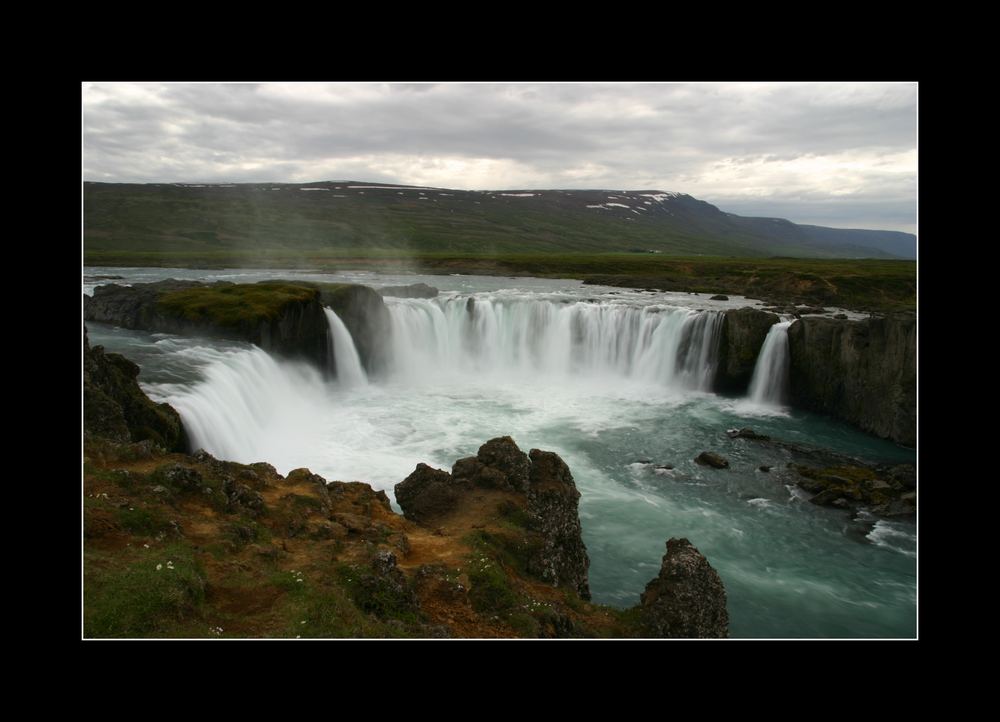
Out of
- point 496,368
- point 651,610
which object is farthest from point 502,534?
point 496,368

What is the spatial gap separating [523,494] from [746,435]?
730 inches

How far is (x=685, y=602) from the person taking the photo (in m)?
11.7

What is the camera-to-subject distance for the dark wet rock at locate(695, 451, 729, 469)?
25625 mm

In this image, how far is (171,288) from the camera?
135 feet

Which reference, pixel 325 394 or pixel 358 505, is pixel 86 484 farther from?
pixel 325 394

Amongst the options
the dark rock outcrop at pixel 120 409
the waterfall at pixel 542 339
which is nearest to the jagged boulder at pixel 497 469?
the dark rock outcrop at pixel 120 409

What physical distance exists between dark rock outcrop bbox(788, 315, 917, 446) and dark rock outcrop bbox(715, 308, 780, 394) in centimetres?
193

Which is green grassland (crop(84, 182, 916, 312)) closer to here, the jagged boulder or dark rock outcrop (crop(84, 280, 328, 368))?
dark rock outcrop (crop(84, 280, 328, 368))

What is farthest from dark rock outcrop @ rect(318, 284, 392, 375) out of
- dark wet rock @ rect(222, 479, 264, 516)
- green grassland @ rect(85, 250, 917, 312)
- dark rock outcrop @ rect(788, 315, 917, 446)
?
green grassland @ rect(85, 250, 917, 312)

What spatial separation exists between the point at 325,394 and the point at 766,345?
26.9 meters

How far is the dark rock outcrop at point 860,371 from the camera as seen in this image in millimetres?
29672

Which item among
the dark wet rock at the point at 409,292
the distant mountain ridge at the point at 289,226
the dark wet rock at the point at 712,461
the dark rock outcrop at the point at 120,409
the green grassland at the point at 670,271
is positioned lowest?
the dark wet rock at the point at 712,461

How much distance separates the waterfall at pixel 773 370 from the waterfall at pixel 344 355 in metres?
25.0

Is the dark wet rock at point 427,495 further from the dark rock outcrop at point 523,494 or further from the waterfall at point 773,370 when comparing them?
the waterfall at point 773,370
